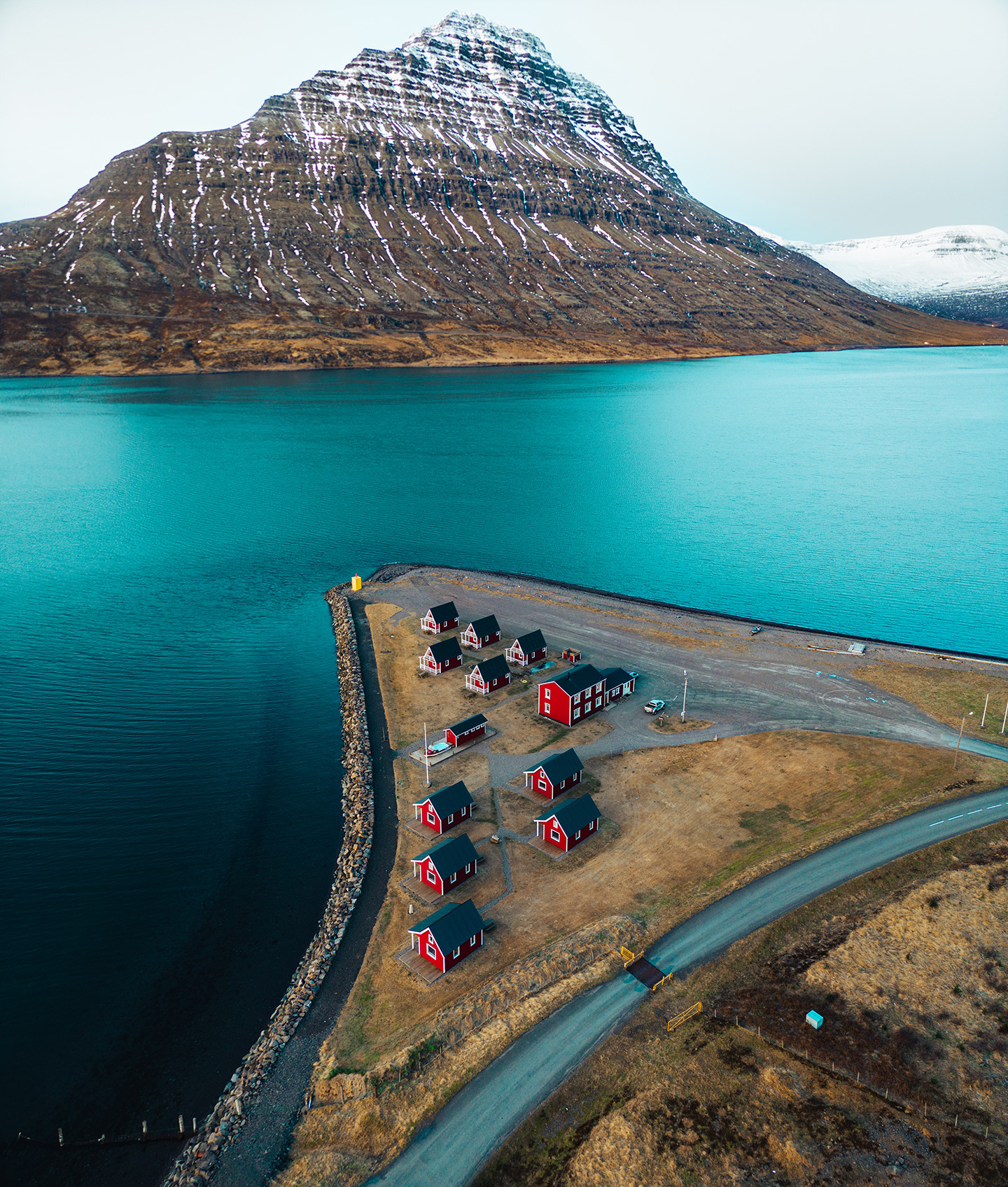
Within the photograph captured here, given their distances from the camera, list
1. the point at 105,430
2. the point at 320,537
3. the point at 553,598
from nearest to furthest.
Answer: the point at 553,598 < the point at 320,537 < the point at 105,430

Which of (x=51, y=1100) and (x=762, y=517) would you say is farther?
(x=762, y=517)

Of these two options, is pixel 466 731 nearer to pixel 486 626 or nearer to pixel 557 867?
pixel 557 867

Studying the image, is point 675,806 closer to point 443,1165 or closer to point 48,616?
point 443,1165

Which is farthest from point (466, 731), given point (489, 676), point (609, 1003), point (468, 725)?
point (609, 1003)

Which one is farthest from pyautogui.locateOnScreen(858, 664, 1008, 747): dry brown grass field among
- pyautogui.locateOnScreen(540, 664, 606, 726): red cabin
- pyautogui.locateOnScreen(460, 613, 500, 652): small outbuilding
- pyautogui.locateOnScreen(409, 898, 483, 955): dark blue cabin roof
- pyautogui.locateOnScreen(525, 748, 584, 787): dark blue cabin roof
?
pyautogui.locateOnScreen(409, 898, 483, 955): dark blue cabin roof

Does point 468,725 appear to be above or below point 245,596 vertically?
above

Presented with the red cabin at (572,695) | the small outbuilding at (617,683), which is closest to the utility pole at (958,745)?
the small outbuilding at (617,683)

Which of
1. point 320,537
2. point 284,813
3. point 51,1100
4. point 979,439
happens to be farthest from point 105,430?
point 979,439

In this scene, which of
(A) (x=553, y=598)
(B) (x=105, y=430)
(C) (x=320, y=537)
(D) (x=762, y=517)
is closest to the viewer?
(A) (x=553, y=598)
